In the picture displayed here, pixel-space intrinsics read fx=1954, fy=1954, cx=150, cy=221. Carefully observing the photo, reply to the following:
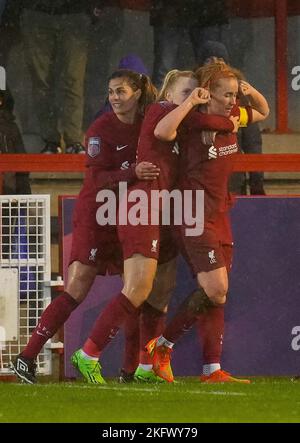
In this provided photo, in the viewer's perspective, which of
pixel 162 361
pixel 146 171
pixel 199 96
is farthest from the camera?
pixel 162 361

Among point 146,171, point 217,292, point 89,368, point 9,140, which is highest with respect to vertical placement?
point 9,140

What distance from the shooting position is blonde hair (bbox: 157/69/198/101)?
11055mm

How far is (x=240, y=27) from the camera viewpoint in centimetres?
1209

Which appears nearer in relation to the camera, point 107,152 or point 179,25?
point 107,152

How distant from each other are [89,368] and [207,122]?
1.52 metres

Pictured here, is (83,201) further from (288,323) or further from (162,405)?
(162,405)

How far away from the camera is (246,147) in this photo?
39.5 feet

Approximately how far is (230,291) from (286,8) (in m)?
1.85

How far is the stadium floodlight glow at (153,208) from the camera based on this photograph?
1097 cm

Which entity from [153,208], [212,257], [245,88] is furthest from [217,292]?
[245,88]

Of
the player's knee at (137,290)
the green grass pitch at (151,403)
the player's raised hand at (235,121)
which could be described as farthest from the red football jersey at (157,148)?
the green grass pitch at (151,403)

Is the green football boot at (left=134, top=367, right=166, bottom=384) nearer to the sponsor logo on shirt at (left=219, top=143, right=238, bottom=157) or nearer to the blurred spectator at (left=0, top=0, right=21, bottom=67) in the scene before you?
the sponsor logo on shirt at (left=219, top=143, right=238, bottom=157)

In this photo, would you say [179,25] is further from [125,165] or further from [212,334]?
[212,334]

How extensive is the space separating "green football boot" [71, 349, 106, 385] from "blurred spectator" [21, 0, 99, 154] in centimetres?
169
